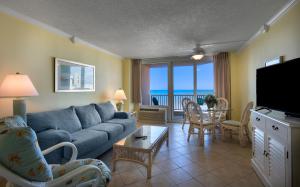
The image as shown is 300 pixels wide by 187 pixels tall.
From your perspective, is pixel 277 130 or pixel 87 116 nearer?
pixel 277 130

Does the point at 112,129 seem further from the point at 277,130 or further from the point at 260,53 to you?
the point at 260,53

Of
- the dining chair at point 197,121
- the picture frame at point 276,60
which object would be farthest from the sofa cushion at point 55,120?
the picture frame at point 276,60

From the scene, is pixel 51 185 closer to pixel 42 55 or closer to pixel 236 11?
pixel 42 55

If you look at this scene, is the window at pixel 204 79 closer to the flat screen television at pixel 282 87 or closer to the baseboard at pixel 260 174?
the flat screen television at pixel 282 87

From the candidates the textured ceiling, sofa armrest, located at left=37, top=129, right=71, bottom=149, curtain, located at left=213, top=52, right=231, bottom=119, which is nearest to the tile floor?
sofa armrest, located at left=37, top=129, right=71, bottom=149

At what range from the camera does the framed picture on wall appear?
10.7 feet

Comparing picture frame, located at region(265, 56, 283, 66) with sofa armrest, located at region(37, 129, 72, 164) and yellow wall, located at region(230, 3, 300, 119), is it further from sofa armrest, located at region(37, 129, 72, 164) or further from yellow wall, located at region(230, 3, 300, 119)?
sofa armrest, located at region(37, 129, 72, 164)

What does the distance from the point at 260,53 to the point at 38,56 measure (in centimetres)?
411

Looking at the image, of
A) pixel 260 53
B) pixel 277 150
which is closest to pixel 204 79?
pixel 260 53

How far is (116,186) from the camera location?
2.07m

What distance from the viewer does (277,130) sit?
173cm

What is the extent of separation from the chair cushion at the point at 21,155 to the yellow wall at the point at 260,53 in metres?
2.91

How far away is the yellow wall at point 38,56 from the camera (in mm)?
2400

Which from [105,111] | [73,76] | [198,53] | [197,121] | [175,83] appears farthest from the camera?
[175,83]
